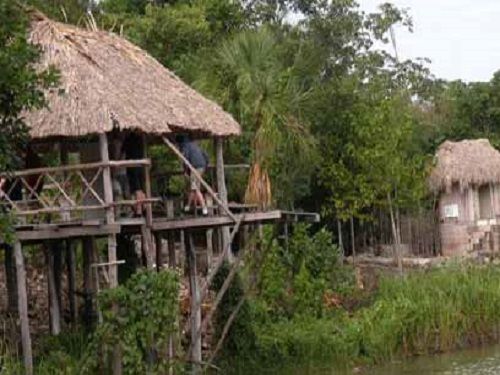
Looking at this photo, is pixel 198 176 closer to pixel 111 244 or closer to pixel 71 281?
pixel 111 244

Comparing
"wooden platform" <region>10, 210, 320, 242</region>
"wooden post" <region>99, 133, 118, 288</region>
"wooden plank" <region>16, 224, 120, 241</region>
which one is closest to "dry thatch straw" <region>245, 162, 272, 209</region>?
"wooden platform" <region>10, 210, 320, 242</region>

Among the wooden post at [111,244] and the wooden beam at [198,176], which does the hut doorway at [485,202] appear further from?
the wooden post at [111,244]

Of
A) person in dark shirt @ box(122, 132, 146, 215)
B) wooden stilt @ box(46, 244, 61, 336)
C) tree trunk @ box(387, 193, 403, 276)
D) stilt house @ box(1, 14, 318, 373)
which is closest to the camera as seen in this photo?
stilt house @ box(1, 14, 318, 373)

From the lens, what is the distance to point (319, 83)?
82.1 ft

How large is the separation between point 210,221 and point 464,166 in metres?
14.9

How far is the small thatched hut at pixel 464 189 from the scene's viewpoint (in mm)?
28016

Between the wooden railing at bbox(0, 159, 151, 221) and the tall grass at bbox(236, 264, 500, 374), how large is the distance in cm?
412

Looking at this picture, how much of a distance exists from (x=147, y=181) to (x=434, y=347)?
261 inches

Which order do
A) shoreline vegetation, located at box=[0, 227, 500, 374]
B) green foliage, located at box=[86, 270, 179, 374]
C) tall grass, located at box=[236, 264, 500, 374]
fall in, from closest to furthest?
green foliage, located at box=[86, 270, 179, 374] < shoreline vegetation, located at box=[0, 227, 500, 374] < tall grass, located at box=[236, 264, 500, 374]

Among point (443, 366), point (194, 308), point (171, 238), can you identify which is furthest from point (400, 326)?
point (171, 238)

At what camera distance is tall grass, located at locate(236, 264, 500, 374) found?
55.9 feet

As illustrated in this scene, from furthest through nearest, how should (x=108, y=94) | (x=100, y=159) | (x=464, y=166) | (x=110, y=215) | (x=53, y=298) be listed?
(x=464, y=166)
(x=53, y=298)
(x=100, y=159)
(x=108, y=94)
(x=110, y=215)

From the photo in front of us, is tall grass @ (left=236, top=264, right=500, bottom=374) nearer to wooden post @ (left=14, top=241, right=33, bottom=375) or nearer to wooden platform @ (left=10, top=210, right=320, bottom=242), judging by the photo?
wooden platform @ (left=10, top=210, right=320, bottom=242)

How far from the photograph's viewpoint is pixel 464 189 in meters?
28.5
